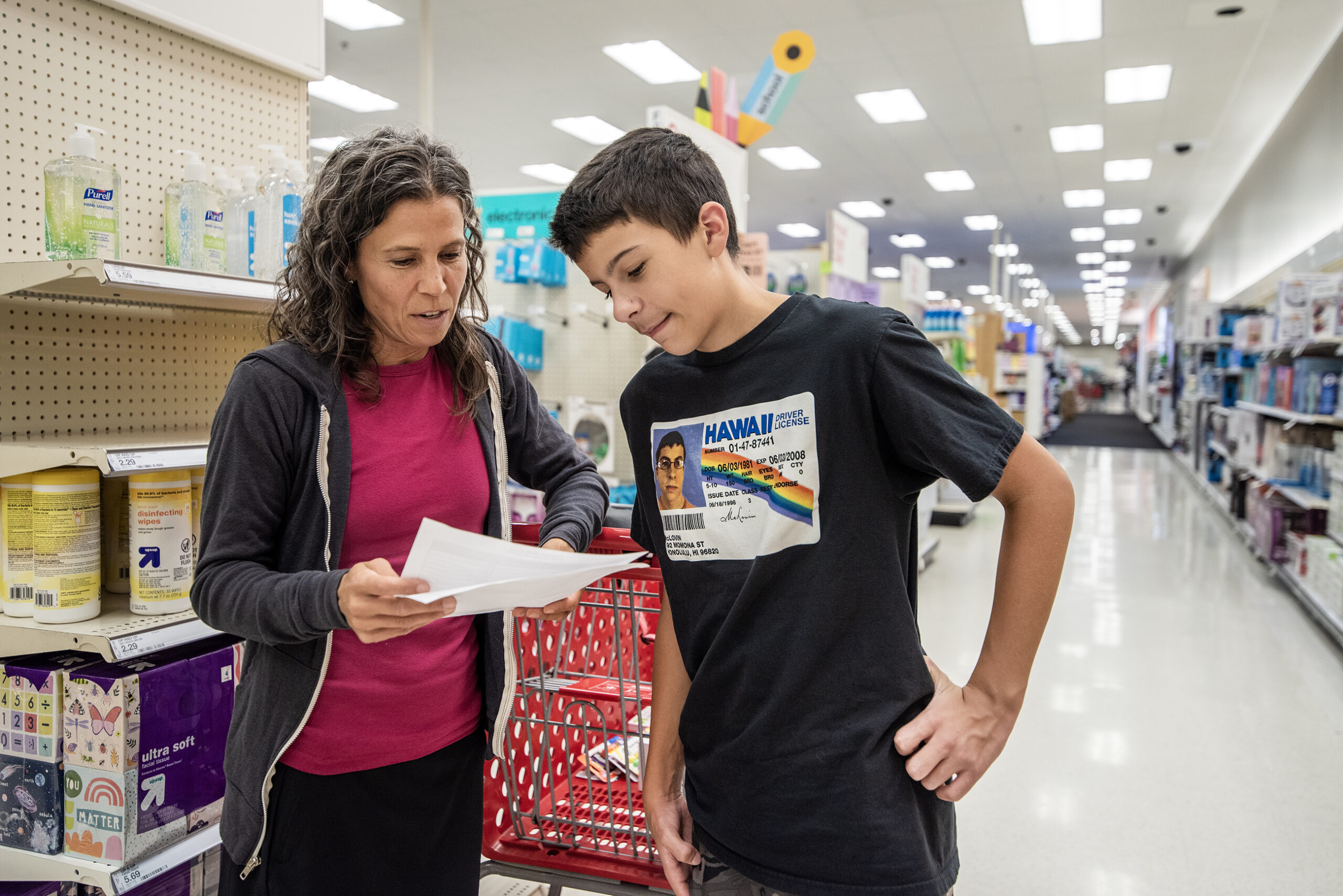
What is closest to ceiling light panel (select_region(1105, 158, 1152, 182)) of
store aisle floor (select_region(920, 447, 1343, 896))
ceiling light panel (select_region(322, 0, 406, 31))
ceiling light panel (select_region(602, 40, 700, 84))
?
ceiling light panel (select_region(602, 40, 700, 84))

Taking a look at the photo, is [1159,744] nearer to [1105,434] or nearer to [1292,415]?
[1292,415]

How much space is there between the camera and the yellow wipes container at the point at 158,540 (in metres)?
1.79

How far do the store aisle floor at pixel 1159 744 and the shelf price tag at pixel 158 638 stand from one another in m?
2.16

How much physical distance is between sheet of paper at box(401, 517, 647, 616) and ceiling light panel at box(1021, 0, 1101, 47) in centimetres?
730

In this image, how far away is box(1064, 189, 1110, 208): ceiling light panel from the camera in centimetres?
1327

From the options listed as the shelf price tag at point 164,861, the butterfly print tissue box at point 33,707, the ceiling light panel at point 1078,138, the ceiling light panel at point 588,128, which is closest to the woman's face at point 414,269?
the butterfly print tissue box at point 33,707

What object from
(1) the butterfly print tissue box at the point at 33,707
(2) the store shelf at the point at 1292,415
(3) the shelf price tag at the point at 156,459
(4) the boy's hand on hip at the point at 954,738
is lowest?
(1) the butterfly print tissue box at the point at 33,707

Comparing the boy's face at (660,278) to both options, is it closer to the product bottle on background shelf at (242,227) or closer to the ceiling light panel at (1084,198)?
the product bottle on background shelf at (242,227)

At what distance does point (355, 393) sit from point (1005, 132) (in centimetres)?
1045

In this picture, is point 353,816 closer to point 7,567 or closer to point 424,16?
point 7,567

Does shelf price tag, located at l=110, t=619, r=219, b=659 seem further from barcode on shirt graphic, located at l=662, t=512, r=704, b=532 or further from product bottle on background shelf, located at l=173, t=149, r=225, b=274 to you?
barcode on shirt graphic, located at l=662, t=512, r=704, b=532

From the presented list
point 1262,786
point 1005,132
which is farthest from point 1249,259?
point 1262,786

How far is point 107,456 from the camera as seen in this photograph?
5.37ft

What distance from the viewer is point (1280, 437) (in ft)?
23.1
